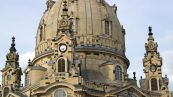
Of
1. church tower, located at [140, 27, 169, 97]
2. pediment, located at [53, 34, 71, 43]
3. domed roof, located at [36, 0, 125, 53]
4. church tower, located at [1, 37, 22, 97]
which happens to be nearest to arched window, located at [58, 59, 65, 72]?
pediment, located at [53, 34, 71, 43]

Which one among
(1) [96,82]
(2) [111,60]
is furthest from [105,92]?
(2) [111,60]

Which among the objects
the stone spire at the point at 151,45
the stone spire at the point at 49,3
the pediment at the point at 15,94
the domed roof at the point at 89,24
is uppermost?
the stone spire at the point at 49,3

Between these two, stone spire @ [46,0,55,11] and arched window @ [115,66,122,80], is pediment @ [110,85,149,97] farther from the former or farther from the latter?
stone spire @ [46,0,55,11]

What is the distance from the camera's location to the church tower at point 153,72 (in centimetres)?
7688

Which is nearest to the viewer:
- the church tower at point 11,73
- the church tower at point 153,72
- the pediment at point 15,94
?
the pediment at point 15,94

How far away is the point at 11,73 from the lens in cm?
7881

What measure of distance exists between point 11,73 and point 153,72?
22.3 meters

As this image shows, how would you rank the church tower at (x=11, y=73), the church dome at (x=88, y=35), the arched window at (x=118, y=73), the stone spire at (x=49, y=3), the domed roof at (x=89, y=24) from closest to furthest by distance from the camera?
the church dome at (x=88, y=35) → the arched window at (x=118, y=73) → the church tower at (x=11, y=73) → the domed roof at (x=89, y=24) → the stone spire at (x=49, y=3)

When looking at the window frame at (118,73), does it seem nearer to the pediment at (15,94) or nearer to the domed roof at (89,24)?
the domed roof at (89,24)

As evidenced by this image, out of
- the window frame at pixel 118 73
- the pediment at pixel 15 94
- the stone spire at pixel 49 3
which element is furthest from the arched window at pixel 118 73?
the stone spire at pixel 49 3

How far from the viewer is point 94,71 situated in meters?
75.1

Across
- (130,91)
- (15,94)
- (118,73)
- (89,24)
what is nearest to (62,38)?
(89,24)

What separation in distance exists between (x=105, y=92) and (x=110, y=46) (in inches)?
400

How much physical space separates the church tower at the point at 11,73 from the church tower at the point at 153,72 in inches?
774
